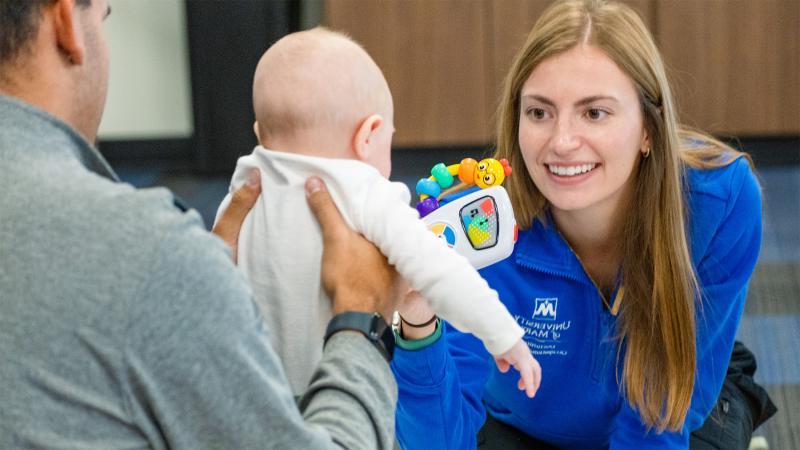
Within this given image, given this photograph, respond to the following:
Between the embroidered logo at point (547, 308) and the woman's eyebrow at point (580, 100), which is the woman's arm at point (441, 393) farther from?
the woman's eyebrow at point (580, 100)

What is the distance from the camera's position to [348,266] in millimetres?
1305

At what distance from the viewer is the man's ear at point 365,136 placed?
140cm

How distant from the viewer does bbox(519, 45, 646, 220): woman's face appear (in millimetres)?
1901

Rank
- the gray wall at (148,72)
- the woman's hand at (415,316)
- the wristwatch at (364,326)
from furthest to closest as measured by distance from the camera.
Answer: the gray wall at (148,72), the woman's hand at (415,316), the wristwatch at (364,326)

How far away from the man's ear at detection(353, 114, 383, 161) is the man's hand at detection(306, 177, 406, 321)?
0.24 ft

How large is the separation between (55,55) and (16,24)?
49 millimetres

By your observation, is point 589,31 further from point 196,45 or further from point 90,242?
point 196,45

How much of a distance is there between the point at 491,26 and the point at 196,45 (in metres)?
1.51

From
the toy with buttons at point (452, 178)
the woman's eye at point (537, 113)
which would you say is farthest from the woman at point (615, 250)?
the toy with buttons at point (452, 178)

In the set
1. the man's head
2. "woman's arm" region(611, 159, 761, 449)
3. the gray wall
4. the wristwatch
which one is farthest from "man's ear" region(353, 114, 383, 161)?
the gray wall

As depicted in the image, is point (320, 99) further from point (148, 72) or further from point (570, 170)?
point (148, 72)

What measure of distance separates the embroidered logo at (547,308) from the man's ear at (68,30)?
43.8 inches

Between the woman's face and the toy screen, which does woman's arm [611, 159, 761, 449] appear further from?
the toy screen

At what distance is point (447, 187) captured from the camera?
1.72m
